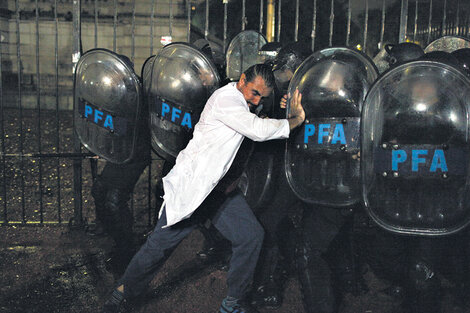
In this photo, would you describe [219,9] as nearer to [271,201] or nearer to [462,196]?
[271,201]

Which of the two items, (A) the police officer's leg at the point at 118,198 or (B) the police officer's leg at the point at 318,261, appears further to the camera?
(A) the police officer's leg at the point at 118,198

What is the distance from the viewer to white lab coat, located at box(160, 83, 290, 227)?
3.03 metres

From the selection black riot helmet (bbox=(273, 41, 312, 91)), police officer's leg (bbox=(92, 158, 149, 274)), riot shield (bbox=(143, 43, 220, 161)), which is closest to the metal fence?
police officer's leg (bbox=(92, 158, 149, 274))

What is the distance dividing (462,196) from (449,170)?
0.16 metres

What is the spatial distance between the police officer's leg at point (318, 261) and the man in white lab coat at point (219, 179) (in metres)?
0.32

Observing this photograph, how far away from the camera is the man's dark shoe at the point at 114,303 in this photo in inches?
129

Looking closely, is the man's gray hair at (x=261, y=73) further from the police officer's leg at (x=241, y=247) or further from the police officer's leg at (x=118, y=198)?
the police officer's leg at (x=118, y=198)

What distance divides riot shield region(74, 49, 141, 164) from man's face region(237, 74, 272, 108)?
1.13m

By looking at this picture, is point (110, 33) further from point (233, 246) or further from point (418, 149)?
point (418, 149)

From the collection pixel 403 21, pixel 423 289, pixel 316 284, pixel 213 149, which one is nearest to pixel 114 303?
pixel 213 149

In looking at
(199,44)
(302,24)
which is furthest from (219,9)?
(199,44)

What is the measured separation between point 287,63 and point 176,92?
89 centimetres

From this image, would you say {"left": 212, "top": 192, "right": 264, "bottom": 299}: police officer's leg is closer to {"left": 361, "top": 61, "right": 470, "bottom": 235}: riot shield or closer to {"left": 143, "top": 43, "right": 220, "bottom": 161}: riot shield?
{"left": 361, "top": 61, "right": 470, "bottom": 235}: riot shield

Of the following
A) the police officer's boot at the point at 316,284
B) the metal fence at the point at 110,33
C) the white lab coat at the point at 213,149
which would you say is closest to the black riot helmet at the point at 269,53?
the white lab coat at the point at 213,149
